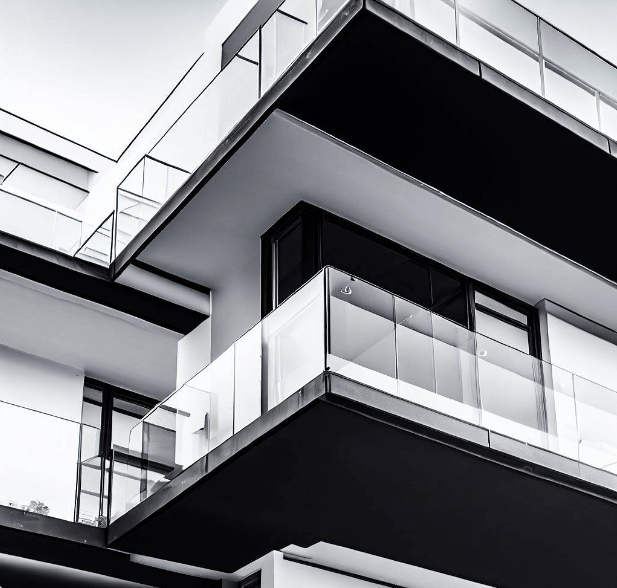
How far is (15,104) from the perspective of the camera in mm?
18547

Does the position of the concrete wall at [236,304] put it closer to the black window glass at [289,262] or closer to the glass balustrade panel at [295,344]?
the black window glass at [289,262]

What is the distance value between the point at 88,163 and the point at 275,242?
7.30m

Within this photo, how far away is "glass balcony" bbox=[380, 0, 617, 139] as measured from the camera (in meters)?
11.7

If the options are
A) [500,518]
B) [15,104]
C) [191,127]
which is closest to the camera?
[500,518]

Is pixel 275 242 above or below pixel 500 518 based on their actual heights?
above

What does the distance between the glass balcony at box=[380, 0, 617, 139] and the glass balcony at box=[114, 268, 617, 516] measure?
2.76m

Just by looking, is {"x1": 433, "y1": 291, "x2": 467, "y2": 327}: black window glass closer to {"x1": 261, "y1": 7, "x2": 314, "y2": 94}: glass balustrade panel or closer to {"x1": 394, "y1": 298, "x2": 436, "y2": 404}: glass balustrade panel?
{"x1": 394, "y1": 298, "x2": 436, "y2": 404}: glass balustrade panel

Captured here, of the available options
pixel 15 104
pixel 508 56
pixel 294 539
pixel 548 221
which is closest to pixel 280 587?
pixel 294 539

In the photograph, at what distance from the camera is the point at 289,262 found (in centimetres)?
1272

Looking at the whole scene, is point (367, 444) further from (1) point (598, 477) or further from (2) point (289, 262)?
(2) point (289, 262)

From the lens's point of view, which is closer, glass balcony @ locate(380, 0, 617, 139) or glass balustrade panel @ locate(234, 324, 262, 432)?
glass balustrade panel @ locate(234, 324, 262, 432)

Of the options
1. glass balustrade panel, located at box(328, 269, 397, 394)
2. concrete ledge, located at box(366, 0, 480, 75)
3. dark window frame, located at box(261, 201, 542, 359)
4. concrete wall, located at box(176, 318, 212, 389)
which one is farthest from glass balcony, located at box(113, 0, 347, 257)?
glass balustrade panel, located at box(328, 269, 397, 394)

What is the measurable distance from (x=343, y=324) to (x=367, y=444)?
1.06 meters

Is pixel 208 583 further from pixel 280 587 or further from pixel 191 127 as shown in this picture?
pixel 191 127
